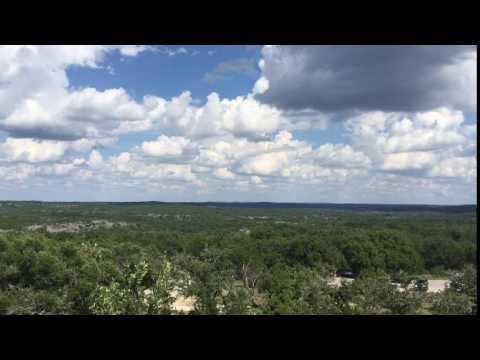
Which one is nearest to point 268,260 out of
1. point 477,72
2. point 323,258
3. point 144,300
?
point 323,258
